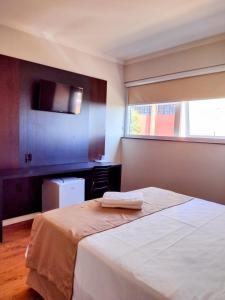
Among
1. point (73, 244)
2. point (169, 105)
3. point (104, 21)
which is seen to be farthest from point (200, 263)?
point (169, 105)

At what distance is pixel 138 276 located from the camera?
40.9 inches

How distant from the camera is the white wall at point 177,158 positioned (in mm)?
3029

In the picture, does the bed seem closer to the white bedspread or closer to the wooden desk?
the white bedspread

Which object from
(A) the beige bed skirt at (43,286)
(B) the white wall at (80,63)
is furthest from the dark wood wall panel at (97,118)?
(A) the beige bed skirt at (43,286)

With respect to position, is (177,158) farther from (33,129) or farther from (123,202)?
(33,129)

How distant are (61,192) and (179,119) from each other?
2.04 metres

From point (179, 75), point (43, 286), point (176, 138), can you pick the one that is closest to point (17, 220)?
point (43, 286)

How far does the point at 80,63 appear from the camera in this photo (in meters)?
3.50

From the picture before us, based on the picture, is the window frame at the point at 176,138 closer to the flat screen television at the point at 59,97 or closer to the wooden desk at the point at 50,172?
the wooden desk at the point at 50,172

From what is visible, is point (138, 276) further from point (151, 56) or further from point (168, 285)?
point (151, 56)

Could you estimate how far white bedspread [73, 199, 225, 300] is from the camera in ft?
3.25

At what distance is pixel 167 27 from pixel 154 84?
1081 millimetres

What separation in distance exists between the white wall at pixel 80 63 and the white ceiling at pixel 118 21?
0.35 ft

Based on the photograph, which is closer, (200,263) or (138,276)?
(138,276)
